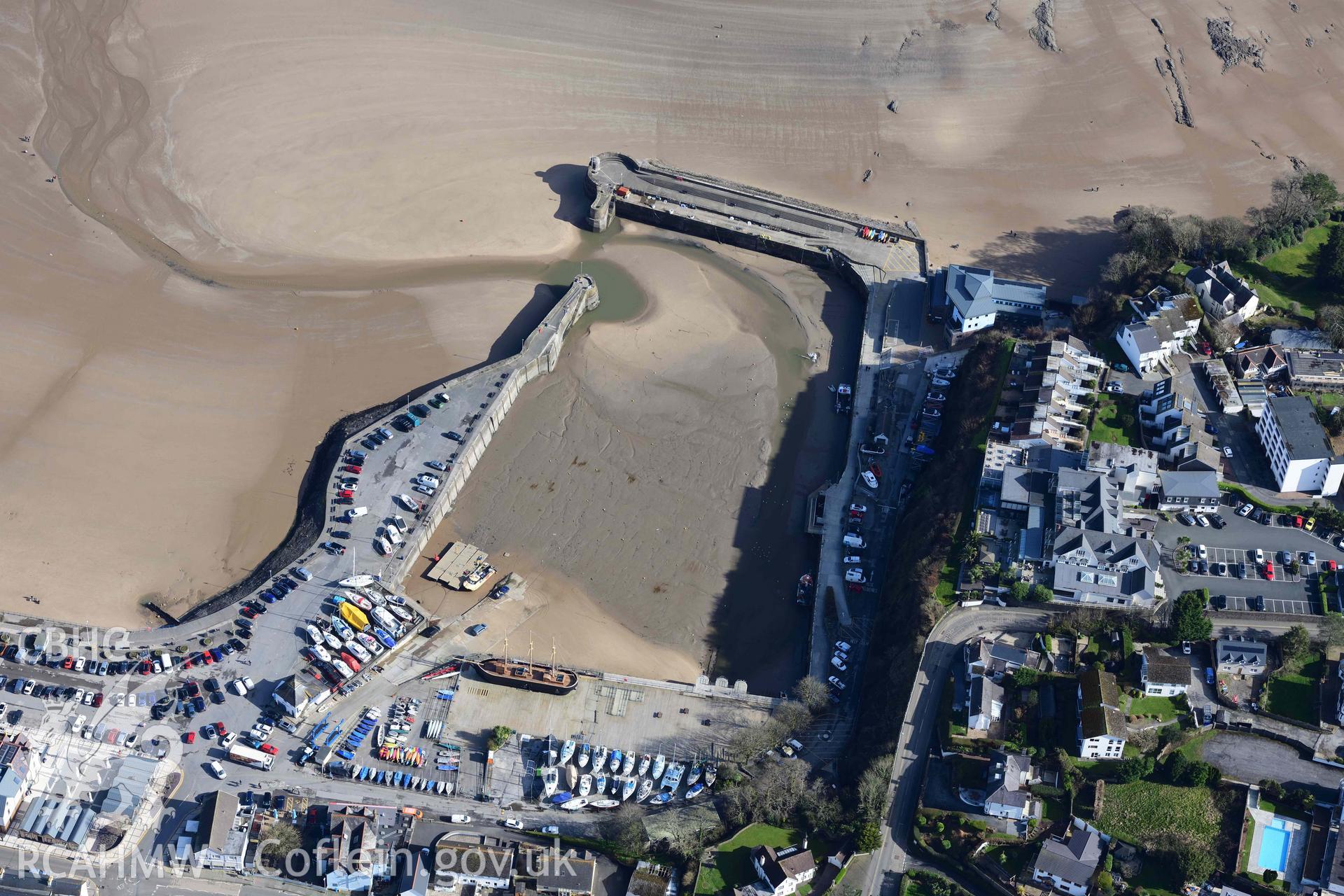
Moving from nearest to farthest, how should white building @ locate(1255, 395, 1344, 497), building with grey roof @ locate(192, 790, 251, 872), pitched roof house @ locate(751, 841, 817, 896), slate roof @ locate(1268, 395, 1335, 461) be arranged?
pitched roof house @ locate(751, 841, 817, 896)
building with grey roof @ locate(192, 790, 251, 872)
white building @ locate(1255, 395, 1344, 497)
slate roof @ locate(1268, 395, 1335, 461)

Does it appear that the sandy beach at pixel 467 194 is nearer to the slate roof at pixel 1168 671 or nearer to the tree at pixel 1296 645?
the slate roof at pixel 1168 671

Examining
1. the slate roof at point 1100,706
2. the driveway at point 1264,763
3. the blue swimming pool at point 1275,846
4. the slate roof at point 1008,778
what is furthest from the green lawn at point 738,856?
the blue swimming pool at point 1275,846

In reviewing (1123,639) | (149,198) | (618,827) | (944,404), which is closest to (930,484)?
(944,404)

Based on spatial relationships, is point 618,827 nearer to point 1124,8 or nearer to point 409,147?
point 409,147

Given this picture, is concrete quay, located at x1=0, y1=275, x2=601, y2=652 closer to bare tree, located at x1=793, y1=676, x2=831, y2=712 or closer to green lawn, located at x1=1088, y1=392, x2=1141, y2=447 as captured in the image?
bare tree, located at x1=793, y1=676, x2=831, y2=712

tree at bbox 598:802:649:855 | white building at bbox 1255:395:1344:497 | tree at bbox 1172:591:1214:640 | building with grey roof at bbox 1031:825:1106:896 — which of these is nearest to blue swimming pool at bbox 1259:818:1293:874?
building with grey roof at bbox 1031:825:1106:896
